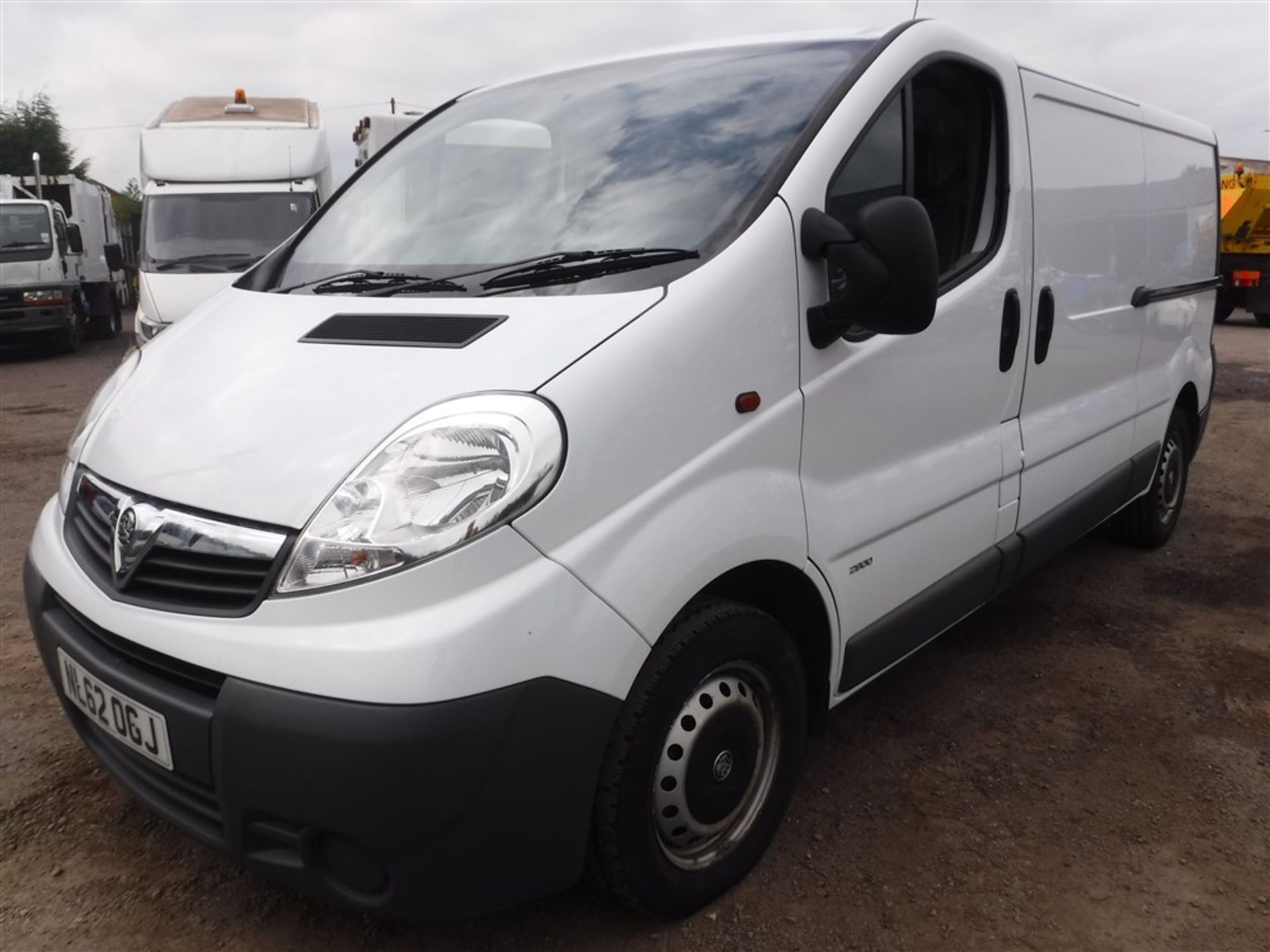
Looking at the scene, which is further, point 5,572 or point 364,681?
point 5,572

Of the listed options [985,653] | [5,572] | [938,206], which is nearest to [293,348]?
[938,206]

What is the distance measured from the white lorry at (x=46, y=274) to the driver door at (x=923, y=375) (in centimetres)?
1254

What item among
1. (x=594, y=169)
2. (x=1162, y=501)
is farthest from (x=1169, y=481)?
(x=594, y=169)

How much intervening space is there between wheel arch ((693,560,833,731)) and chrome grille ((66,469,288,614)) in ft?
2.80

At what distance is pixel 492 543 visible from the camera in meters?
1.79

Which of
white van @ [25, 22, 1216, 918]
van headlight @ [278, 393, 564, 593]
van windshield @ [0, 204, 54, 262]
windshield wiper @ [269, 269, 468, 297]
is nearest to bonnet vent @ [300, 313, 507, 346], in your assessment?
Answer: white van @ [25, 22, 1216, 918]

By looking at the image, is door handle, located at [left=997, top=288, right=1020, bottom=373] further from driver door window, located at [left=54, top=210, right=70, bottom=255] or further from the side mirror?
driver door window, located at [left=54, top=210, right=70, bottom=255]

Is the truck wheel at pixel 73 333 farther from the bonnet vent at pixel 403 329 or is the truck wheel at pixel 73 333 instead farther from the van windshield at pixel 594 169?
the bonnet vent at pixel 403 329

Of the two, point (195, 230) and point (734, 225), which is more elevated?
point (734, 225)

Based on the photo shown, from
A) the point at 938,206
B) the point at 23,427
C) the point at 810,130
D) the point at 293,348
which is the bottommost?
the point at 23,427

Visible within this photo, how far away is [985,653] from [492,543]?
2.56 m

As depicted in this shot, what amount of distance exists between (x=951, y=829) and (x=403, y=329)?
1.82m

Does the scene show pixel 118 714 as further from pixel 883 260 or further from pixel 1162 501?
pixel 1162 501

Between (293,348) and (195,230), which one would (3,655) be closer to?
(293,348)
